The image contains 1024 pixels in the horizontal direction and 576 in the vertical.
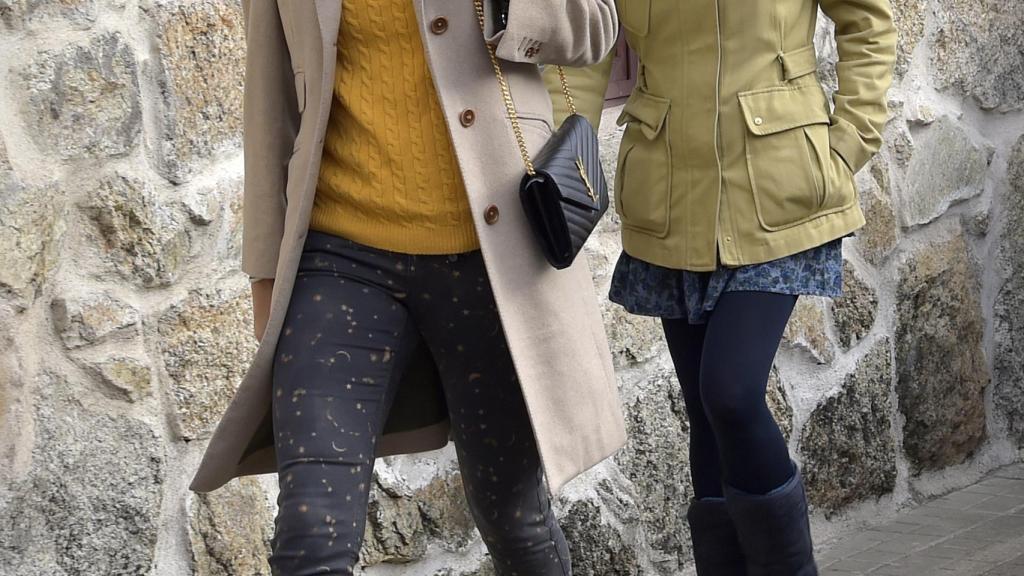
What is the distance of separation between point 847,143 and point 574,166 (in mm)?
843

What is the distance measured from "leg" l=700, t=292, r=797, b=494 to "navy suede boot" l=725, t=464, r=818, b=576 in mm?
26

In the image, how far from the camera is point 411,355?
2.76m

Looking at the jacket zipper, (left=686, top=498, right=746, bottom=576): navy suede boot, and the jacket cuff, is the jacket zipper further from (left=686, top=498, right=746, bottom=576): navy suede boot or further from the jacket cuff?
(left=686, top=498, right=746, bottom=576): navy suede boot

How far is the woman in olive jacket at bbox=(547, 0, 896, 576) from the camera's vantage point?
3.16m

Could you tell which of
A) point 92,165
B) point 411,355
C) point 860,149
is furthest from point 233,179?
point 860,149

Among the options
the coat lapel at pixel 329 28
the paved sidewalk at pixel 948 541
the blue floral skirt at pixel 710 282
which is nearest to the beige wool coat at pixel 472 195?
the coat lapel at pixel 329 28

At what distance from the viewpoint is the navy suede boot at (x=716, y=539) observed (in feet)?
11.2

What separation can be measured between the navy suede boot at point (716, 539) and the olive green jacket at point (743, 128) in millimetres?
542

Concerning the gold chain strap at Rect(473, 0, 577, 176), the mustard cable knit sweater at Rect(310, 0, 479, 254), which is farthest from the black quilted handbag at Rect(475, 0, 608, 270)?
the mustard cable knit sweater at Rect(310, 0, 479, 254)

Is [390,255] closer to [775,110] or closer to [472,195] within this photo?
[472,195]

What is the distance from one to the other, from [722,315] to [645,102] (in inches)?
17.9

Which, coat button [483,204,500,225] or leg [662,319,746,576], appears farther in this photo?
leg [662,319,746,576]

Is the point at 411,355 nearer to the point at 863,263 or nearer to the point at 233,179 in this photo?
the point at 233,179

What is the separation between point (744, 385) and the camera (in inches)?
123
